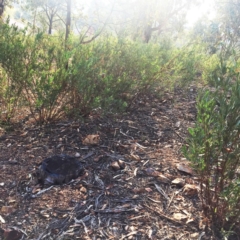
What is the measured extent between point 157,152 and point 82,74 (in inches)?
41.8

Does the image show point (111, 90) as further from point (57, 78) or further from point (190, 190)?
point (190, 190)

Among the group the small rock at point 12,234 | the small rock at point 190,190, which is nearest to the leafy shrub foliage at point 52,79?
the small rock at point 190,190

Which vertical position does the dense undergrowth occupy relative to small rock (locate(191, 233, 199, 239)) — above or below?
above

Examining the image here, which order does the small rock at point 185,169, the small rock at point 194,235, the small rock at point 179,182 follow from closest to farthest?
1. the small rock at point 194,235
2. the small rock at point 179,182
3. the small rock at point 185,169

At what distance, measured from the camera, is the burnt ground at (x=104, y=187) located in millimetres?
1973

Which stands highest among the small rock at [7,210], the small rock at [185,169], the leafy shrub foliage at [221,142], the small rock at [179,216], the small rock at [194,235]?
the leafy shrub foliage at [221,142]

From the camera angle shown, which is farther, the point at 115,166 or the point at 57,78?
the point at 57,78

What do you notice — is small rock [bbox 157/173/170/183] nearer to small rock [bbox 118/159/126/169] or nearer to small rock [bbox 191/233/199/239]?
small rock [bbox 118/159/126/169]

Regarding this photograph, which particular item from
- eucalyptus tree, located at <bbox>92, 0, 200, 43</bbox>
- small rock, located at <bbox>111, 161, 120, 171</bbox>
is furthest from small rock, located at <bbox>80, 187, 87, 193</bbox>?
eucalyptus tree, located at <bbox>92, 0, 200, 43</bbox>

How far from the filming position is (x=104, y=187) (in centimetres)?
238

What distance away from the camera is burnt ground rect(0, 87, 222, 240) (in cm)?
197

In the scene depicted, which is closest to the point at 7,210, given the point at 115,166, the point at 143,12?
the point at 115,166

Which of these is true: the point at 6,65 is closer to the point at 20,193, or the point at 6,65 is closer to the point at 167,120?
the point at 20,193

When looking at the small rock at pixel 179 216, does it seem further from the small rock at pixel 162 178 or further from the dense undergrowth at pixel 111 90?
the small rock at pixel 162 178
